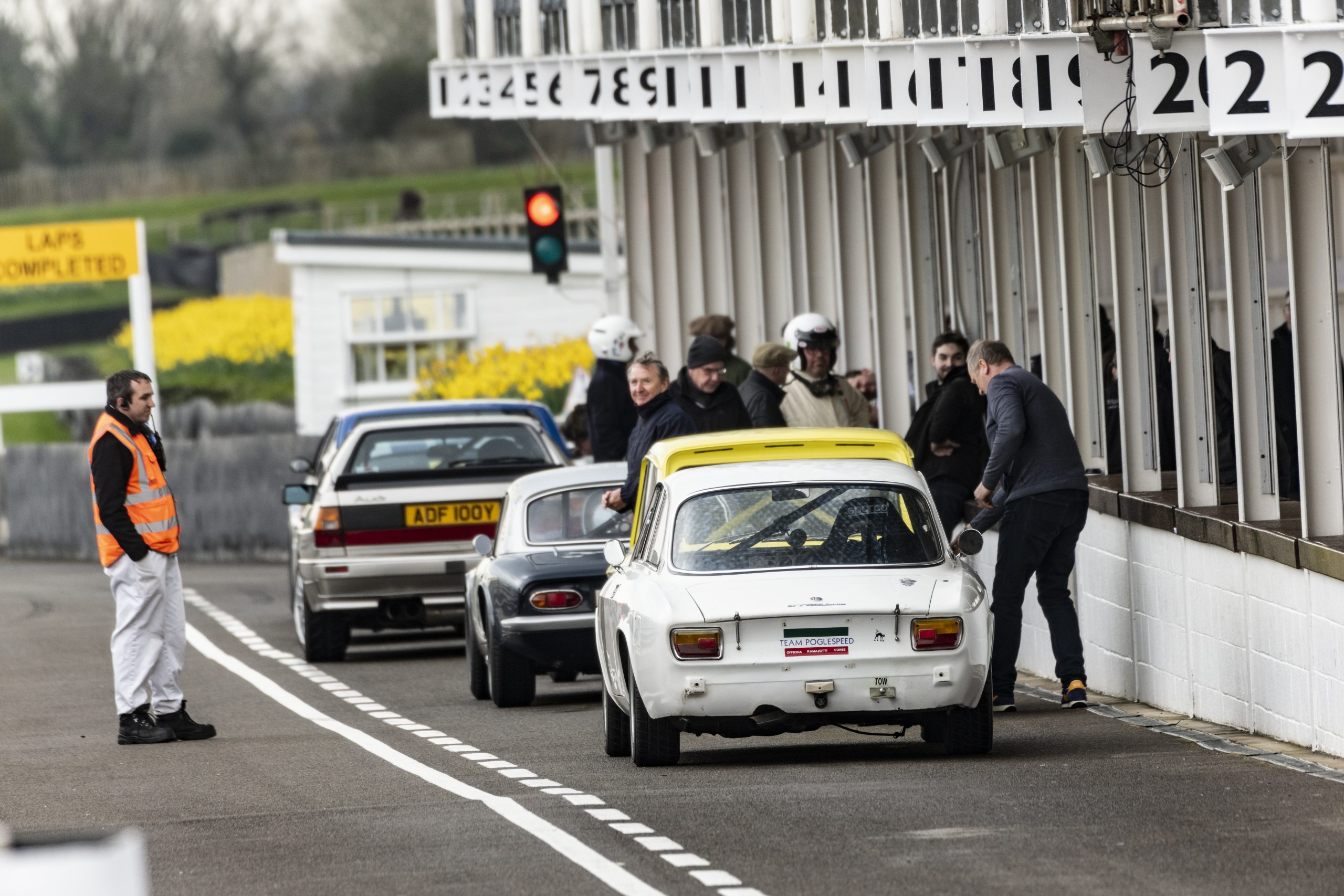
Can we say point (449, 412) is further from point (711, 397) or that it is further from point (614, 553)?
point (614, 553)

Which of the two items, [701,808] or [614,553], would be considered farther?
[614,553]

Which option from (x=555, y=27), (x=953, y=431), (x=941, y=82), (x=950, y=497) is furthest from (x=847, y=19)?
(x=555, y=27)

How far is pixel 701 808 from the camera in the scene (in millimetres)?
10016

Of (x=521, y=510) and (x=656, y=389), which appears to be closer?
(x=656, y=389)

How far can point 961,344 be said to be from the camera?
48.5ft

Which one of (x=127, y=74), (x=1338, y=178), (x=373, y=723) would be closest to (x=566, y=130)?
(x=127, y=74)

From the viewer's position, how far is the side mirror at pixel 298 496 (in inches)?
731

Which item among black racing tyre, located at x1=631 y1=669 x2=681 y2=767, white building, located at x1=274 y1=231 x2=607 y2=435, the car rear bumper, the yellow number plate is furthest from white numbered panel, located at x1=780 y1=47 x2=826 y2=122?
white building, located at x1=274 y1=231 x2=607 y2=435

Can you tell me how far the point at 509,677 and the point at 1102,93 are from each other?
478 centimetres

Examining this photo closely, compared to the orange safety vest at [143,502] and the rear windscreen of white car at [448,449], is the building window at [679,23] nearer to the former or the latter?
the rear windscreen of white car at [448,449]

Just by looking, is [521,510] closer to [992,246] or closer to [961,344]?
[961,344]

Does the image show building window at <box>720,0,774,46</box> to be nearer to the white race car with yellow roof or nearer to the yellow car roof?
the yellow car roof

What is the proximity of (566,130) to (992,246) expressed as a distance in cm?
7387

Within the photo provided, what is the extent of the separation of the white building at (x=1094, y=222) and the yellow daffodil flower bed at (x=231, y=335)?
132 feet
